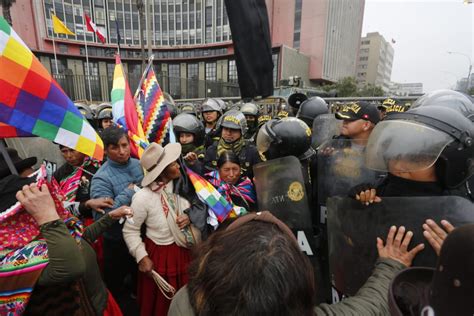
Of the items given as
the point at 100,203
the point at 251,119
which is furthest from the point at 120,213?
the point at 251,119

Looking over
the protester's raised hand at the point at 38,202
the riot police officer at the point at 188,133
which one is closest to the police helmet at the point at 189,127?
the riot police officer at the point at 188,133

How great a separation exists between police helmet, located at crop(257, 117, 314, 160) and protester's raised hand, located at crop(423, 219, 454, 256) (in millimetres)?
1063

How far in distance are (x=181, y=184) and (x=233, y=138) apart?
60.3 inches

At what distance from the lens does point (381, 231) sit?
1204mm

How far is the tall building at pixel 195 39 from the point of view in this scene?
34.8 meters

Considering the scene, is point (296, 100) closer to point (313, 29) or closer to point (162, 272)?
point (162, 272)

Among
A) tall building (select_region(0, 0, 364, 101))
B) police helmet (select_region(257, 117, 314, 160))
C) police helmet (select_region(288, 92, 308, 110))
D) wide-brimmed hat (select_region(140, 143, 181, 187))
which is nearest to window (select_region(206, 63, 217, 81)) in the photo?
tall building (select_region(0, 0, 364, 101))

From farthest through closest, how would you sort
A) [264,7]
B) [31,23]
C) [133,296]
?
[31,23] < [133,296] < [264,7]

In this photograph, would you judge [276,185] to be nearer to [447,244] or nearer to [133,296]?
[447,244]

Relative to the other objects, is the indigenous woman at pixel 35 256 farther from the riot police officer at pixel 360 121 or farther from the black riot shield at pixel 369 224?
the riot police officer at pixel 360 121

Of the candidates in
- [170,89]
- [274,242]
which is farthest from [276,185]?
[170,89]

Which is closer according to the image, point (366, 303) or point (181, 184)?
point (366, 303)

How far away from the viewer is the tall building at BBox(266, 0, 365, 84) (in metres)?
39.2

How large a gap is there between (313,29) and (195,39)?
713 inches
